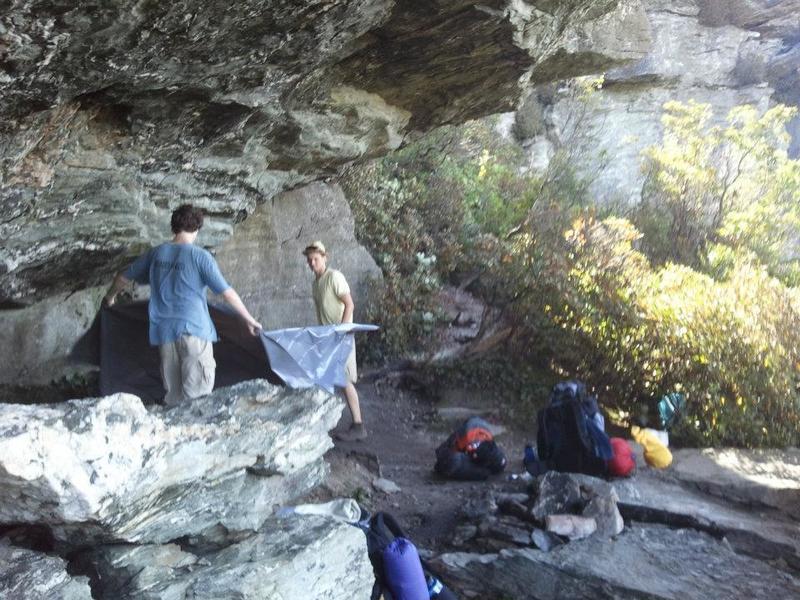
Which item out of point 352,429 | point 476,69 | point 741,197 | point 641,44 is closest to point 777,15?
point 741,197

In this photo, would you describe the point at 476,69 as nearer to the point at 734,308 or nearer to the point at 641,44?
the point at 641,44

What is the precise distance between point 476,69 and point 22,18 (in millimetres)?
4206

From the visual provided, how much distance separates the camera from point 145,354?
6793 millimetres

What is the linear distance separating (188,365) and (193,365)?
0.12 ft

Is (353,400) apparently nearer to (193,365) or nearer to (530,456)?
(530,456)

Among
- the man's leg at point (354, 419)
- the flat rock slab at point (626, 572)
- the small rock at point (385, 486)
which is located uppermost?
the man's leg at point (354, 419)

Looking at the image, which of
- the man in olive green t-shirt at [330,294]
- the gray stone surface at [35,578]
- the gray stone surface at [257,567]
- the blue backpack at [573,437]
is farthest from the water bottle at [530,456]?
the gray stone surface at [35,578]

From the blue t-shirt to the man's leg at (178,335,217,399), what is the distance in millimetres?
58

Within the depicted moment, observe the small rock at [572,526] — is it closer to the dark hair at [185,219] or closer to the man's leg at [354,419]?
the man's leg at [354,419]

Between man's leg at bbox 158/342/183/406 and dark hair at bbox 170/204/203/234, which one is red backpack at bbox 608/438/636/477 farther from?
dark hair at bbox 170/204/203/234

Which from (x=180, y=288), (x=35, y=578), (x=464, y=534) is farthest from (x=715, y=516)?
(x=35, y=578)

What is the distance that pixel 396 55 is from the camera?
5.92 metres

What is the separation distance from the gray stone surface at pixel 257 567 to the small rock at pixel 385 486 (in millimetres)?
2375

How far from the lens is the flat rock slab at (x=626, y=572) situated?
4496 millimetres
